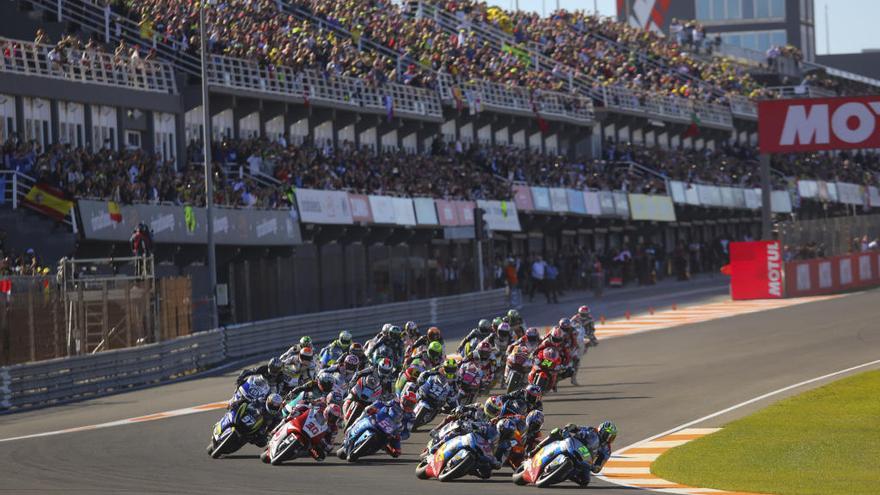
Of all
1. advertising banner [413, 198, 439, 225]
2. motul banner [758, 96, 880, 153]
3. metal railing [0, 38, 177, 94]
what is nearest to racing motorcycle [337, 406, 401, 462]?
metal railing [0, 38, 177, 94]

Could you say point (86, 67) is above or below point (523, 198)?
above

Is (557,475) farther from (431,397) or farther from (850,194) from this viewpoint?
(850,194)

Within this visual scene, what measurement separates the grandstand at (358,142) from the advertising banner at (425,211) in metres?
0.14

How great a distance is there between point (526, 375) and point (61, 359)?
8821mm

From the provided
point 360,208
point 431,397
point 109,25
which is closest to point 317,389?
point 431,397

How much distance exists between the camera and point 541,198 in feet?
200

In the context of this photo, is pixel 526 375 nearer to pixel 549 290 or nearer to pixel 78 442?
pixel 78 442

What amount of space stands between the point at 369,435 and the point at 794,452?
5.01 meters

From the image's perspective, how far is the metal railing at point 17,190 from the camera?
→ 3594 cm

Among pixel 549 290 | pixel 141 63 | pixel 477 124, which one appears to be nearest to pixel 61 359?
pixel 141 63

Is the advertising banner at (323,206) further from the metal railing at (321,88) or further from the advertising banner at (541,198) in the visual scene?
the advertising banner at (541,198)

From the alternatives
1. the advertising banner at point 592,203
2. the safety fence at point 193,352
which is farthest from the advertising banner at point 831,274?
the advertising banner at point 592,203

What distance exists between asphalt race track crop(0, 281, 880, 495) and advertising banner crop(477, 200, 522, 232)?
12943 millimetres

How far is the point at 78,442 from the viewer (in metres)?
22.0
